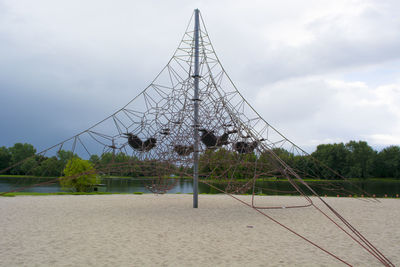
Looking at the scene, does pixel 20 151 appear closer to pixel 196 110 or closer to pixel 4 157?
pixel 4 157

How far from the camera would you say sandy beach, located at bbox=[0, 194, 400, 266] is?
5.85 metres

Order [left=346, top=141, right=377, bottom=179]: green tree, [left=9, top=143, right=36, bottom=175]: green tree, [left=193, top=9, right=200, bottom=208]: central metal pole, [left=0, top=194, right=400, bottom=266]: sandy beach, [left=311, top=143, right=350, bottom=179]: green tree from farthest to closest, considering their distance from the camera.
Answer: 1. [left=9, top=143, right=36, bottom=175]: green tree
2. [left=311, top=143, right=350, bottom=179]: green tree
3. [left=346, top=141, right=377, bottom=179]: green tree
4. [left=193, top=9, right=200, bottom=208]: central metal pole
5. [left=0, top=194, right=400, bottom=266]: sandy beach

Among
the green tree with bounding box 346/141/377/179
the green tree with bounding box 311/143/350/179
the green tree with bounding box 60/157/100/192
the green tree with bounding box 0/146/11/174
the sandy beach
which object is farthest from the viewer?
the green tree with bounding box 0/146/11/174

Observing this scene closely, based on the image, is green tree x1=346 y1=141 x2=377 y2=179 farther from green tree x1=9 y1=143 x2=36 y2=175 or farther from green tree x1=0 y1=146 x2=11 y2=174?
green tree x1=0 y1=146 x2=11 y2=174

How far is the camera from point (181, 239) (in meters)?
7.44

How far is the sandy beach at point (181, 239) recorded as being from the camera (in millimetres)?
5848

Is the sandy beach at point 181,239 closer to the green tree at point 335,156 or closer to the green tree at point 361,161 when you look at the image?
the green tree at point 361,161

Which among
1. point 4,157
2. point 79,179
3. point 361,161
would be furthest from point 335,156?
point 4,157

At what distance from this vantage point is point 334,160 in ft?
228

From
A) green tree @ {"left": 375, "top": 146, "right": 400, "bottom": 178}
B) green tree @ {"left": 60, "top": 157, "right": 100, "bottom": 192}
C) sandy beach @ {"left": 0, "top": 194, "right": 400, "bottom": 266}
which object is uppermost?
green tree @ {"left": 375, "top": 146, "right": 400, "bottom": 178}

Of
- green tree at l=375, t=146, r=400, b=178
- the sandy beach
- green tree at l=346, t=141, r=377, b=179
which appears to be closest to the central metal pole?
the sandy beach

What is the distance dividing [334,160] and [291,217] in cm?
6451

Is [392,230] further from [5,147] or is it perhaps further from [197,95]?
[5,147]

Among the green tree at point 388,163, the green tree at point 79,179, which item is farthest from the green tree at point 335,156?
the green tree at point 79,179
